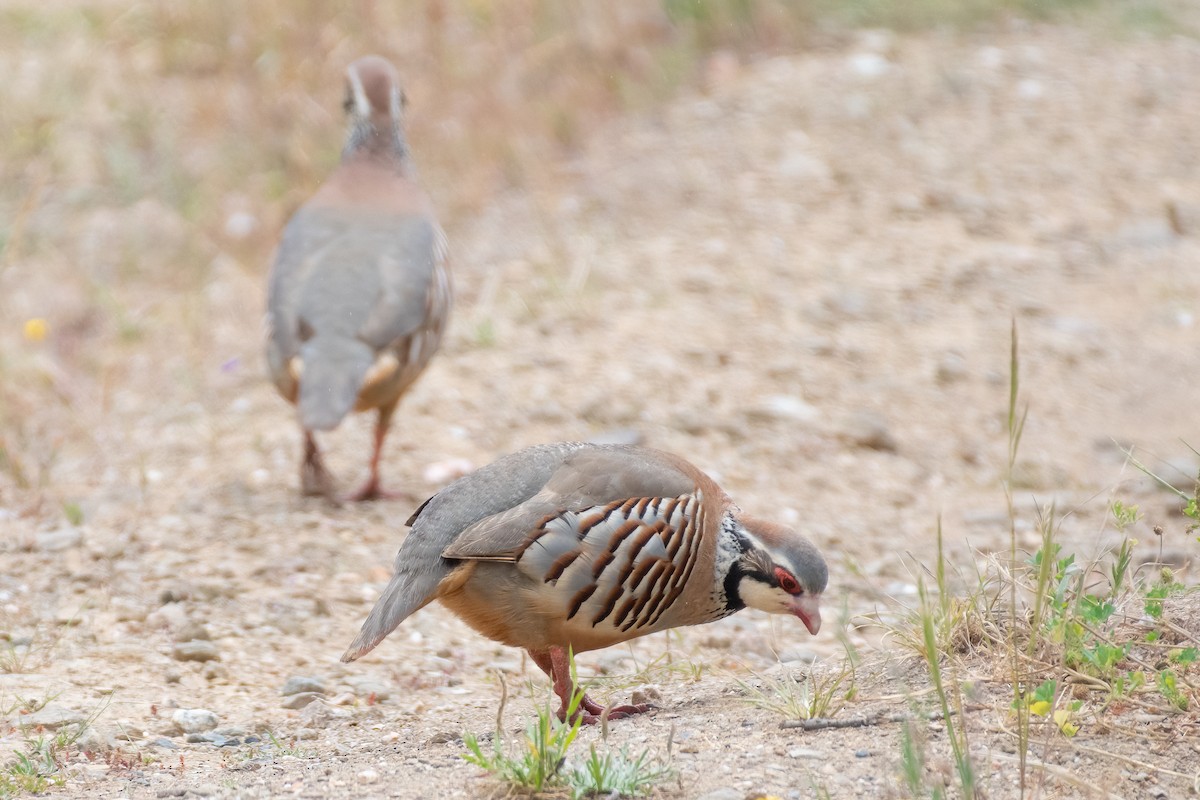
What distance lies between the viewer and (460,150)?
27.9 ft

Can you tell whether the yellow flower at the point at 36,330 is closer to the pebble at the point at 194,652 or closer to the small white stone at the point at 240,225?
the small white stone at the point at 240,225

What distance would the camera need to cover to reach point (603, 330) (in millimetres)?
6824

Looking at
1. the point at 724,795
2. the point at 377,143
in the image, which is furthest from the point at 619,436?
the point at 724,795

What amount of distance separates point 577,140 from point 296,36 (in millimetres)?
1750

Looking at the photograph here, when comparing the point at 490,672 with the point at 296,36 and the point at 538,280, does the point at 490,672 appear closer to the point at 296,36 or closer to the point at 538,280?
the point at 538,280

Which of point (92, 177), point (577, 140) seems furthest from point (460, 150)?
point (92, 177)

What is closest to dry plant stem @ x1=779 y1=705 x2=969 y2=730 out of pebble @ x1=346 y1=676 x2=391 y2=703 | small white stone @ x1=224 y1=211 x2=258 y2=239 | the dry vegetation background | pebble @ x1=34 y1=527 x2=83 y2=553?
the dry vegetation background

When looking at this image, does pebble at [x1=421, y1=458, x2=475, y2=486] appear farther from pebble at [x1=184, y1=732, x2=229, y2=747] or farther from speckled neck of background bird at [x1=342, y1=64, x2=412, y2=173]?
pebble at [x1=184, y1=732, x2=229, y2=747]

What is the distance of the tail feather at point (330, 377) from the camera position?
484 cm

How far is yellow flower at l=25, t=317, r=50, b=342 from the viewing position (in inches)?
265

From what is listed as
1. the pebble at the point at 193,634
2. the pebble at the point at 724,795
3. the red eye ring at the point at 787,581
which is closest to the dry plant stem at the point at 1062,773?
the pebble at the point at 724,795

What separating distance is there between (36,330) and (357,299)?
2350 millimetres

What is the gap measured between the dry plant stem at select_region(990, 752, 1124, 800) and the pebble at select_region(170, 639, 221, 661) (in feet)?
7.42

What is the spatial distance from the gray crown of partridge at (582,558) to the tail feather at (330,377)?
122 centimetres
